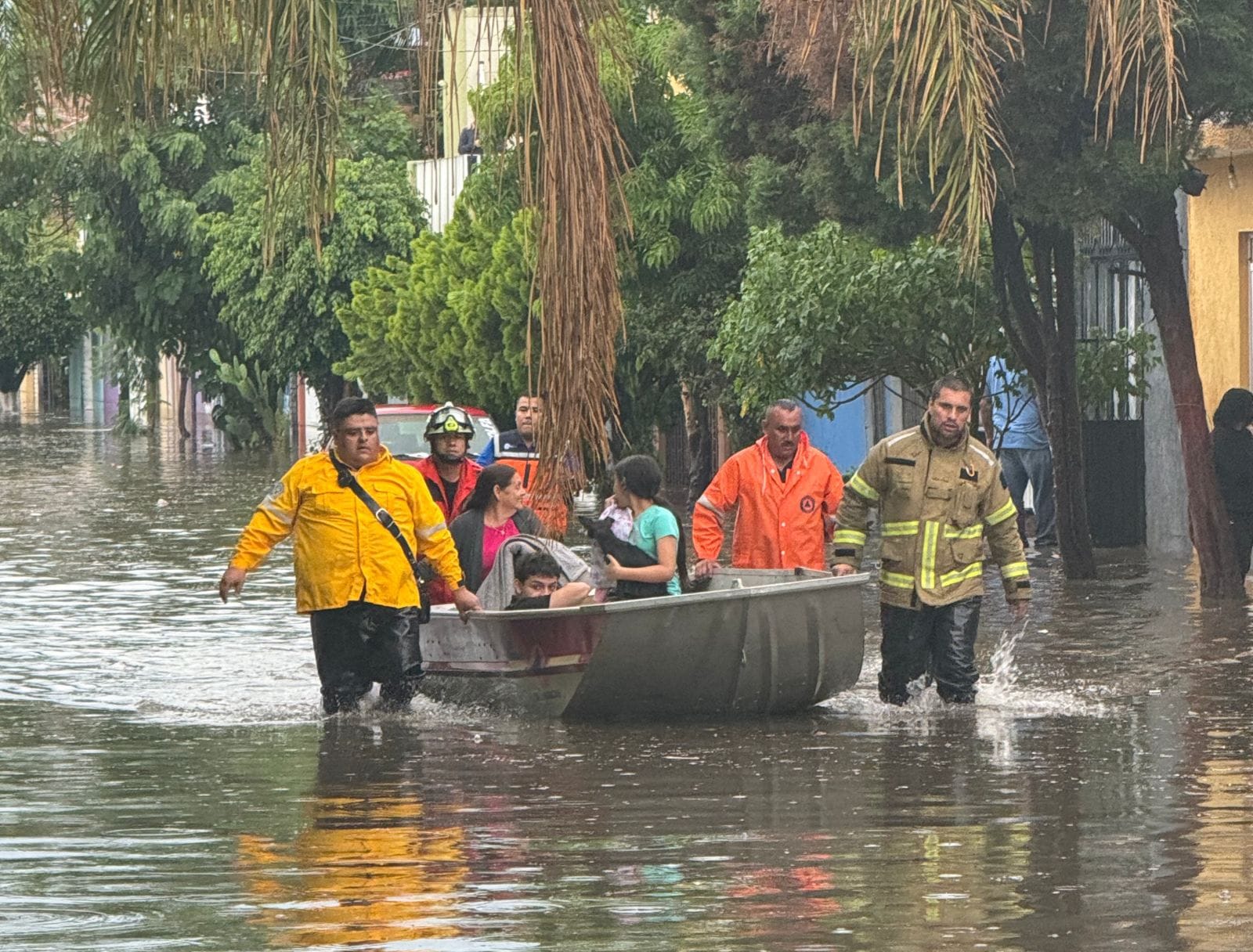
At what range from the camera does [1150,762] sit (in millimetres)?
10672

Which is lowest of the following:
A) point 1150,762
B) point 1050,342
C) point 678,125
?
point 1150,762

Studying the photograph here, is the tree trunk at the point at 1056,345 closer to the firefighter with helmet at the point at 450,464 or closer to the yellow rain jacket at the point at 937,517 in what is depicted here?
the firefighter with helmet at the point at 450,464

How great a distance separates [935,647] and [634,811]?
301 centimetres

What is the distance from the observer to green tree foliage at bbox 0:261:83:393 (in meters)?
85.8

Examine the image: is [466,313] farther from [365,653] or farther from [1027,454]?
[365,653]

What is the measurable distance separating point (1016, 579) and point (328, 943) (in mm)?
5655

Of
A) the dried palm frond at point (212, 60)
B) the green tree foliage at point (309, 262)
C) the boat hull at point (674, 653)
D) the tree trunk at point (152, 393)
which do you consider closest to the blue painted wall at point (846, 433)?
the green tree foliage at point (309, 262)

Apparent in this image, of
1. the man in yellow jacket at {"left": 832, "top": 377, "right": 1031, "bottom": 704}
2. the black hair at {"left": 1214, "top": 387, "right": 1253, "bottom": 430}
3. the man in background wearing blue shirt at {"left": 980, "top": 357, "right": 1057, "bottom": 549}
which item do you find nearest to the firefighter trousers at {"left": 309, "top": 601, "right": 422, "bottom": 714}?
the man in yellow jacket at {"left": 832, "top": 377, "right": 1031, "bottom": 704}

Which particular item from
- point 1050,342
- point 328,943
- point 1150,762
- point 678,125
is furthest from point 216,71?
A: point 678,125

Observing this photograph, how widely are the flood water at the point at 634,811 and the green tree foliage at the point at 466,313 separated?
13642mm

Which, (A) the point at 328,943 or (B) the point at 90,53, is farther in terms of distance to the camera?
(A) the point at 328,943

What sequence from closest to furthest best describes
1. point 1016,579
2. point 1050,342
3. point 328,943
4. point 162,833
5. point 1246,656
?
→ point 328,943
point 162,833
point 1016,579
point 1246,656
point 1050,342

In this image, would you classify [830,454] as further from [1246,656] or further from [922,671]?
[922,671]

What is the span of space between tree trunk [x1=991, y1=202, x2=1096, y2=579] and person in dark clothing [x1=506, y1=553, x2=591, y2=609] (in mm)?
6537
